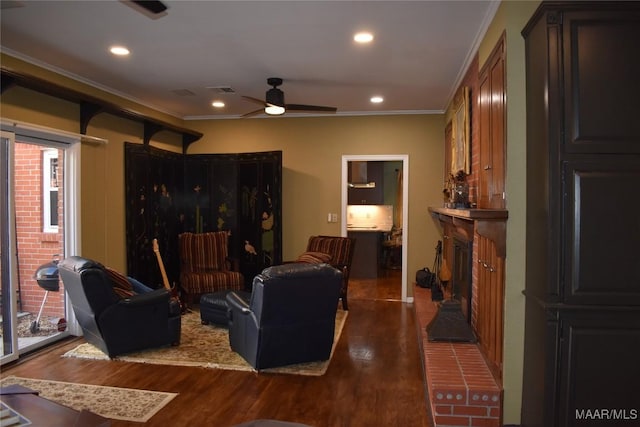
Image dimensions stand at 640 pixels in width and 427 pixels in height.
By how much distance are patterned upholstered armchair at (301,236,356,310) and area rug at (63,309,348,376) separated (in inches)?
45.5

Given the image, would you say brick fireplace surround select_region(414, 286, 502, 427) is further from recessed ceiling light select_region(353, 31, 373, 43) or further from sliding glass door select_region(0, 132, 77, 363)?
sliding glass door select_region(0, 132, 77, 363)

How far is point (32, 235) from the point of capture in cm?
487

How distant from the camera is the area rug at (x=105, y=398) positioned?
2926 millimetres

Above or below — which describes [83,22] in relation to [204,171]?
above

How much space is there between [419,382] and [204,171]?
4448 mm

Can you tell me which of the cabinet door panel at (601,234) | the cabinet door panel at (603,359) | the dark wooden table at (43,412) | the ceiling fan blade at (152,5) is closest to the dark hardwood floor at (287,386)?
the dark wooden table at (43,412)

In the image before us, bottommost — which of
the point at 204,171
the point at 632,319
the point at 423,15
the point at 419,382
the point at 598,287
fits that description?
the point at 419,382

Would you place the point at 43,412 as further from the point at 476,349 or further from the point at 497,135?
the point at 497,135

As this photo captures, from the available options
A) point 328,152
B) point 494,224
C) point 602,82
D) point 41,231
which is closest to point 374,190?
point 328,152

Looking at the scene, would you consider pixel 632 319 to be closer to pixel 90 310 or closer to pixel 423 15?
pixel 423 15

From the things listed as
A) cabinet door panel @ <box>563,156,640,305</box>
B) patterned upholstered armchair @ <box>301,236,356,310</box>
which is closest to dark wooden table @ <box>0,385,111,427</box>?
cabinet door panel @ <box>563,156,640,305</box>

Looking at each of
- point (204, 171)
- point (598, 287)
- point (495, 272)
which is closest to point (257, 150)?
point (204, 171)

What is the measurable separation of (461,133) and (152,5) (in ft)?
9.94

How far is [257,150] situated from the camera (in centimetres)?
665
